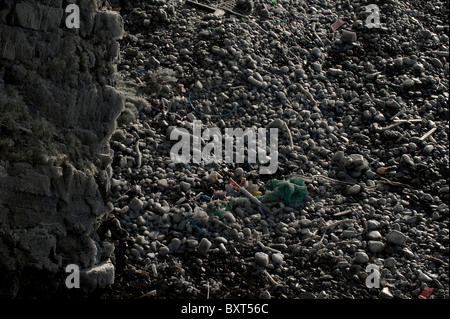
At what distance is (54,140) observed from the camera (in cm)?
545

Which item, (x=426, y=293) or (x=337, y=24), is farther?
(x=337, y=24)

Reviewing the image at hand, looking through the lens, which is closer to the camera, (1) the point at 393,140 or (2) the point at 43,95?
(2) the point at 43,95

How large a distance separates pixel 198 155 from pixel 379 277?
2.03m

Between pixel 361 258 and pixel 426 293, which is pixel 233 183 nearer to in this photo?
pixel 361 258

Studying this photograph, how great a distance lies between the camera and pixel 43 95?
5488mm

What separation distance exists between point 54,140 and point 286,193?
7.19 ft

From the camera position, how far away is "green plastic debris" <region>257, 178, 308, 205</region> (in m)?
6.55

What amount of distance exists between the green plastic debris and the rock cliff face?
5.03ft

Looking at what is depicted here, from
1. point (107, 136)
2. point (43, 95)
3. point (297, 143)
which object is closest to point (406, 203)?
point (297, 143)

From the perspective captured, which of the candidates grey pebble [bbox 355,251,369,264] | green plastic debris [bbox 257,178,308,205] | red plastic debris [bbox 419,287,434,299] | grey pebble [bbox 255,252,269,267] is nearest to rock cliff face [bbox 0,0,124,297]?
grey pebble [bbox 255,252,269,267]

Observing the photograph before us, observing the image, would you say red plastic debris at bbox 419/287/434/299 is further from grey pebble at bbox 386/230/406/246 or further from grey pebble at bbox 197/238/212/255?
grey pebble at bbox 197/238/212/255

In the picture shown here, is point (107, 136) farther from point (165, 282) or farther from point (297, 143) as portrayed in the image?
point (297, 143)

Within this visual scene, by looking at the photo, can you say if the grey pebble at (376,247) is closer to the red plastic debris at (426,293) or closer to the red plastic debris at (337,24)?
the red plastic debris at (426,293)

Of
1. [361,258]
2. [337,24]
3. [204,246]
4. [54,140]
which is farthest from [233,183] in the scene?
[337,24]
